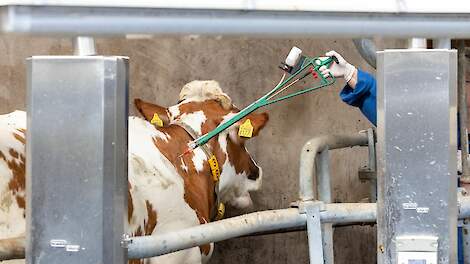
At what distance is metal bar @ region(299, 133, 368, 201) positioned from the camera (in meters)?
3.01

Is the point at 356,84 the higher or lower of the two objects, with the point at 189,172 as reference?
higher

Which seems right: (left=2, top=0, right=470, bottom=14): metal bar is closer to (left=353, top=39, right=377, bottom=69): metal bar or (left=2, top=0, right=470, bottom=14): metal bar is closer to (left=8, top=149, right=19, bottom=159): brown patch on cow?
(left=8, top=149, right=19, bottom=159): brown patch on cow

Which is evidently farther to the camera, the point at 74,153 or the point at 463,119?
the point at 463,119

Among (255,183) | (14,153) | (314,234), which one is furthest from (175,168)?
(314,234)

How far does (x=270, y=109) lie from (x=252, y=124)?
1.39 ft

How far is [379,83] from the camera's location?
1.38m

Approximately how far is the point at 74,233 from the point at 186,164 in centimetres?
313

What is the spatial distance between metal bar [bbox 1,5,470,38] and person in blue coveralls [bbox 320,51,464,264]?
1910 mm

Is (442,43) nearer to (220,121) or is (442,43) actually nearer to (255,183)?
(220,121)

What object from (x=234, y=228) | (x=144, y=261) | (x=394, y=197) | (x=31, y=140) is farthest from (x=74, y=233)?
(x=144, y=261)

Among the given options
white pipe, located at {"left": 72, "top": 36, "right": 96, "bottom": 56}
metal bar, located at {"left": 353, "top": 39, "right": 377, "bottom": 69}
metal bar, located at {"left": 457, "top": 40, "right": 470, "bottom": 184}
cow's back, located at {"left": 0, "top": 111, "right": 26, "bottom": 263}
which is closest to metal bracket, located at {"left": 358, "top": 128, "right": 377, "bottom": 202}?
metal bar, located at {"left": 353, "top": 39, "right": 377, "bottom": 69}

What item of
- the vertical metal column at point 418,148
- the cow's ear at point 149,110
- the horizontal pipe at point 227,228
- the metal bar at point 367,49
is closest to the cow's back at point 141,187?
the cow's ear at point 149,110

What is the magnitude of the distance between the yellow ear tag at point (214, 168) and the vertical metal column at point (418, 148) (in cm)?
320

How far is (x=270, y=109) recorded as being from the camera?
5203mm
